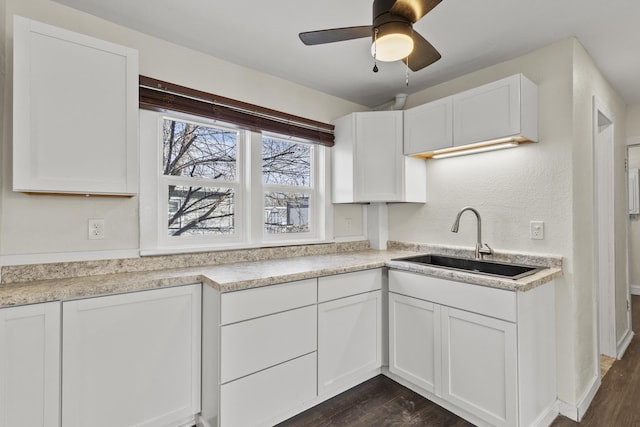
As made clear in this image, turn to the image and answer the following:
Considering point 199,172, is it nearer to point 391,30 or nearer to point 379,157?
point 379,157

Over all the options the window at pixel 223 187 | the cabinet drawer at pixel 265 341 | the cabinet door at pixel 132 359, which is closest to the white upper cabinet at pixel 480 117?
the window at pixel 223 187

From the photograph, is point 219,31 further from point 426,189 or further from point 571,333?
point 571,333

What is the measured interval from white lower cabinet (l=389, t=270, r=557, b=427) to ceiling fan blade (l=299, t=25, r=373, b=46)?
1.49 meters

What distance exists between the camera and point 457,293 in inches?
74.8

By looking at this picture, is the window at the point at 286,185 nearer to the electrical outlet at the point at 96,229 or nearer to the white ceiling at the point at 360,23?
the white ceiling at the point at 360,23

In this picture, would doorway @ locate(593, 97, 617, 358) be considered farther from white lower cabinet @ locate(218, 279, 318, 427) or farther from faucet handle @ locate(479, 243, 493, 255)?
white lower cabinet @ locate(218, 279, 318, 427)

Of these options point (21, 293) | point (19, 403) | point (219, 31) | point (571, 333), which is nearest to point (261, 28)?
point (219, 31)

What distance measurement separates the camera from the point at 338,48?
2.15m

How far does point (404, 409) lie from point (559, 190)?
1738 mm

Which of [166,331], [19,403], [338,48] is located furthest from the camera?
[338,48]

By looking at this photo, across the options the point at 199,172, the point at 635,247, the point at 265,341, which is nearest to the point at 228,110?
the point at 199,172

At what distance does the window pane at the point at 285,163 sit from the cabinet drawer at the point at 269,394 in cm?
144

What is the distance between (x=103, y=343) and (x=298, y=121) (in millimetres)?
2042

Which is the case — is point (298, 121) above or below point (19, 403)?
above
